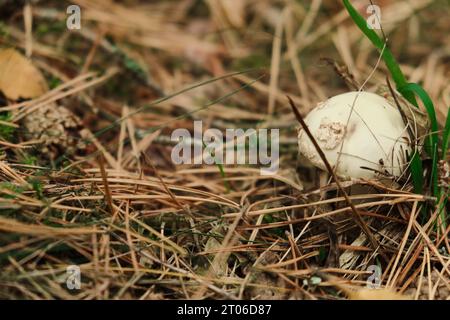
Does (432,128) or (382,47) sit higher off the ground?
Result: (382,47)

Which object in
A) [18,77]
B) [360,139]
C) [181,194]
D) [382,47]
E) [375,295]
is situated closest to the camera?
[375,295]

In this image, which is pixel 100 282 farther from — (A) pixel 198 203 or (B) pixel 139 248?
(A) pixel 198 203

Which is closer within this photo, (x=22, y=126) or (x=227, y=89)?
(x=22, y=126)

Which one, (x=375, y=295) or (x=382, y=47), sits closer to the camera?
(x=375, y=295)

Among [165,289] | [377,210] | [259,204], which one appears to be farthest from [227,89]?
[165,289]

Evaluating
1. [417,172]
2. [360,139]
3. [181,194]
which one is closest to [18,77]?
[181,194]

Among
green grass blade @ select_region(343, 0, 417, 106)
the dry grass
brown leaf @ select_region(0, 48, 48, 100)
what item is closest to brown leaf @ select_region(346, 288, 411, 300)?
the dry grass

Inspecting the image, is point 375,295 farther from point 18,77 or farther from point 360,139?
point 18,77
